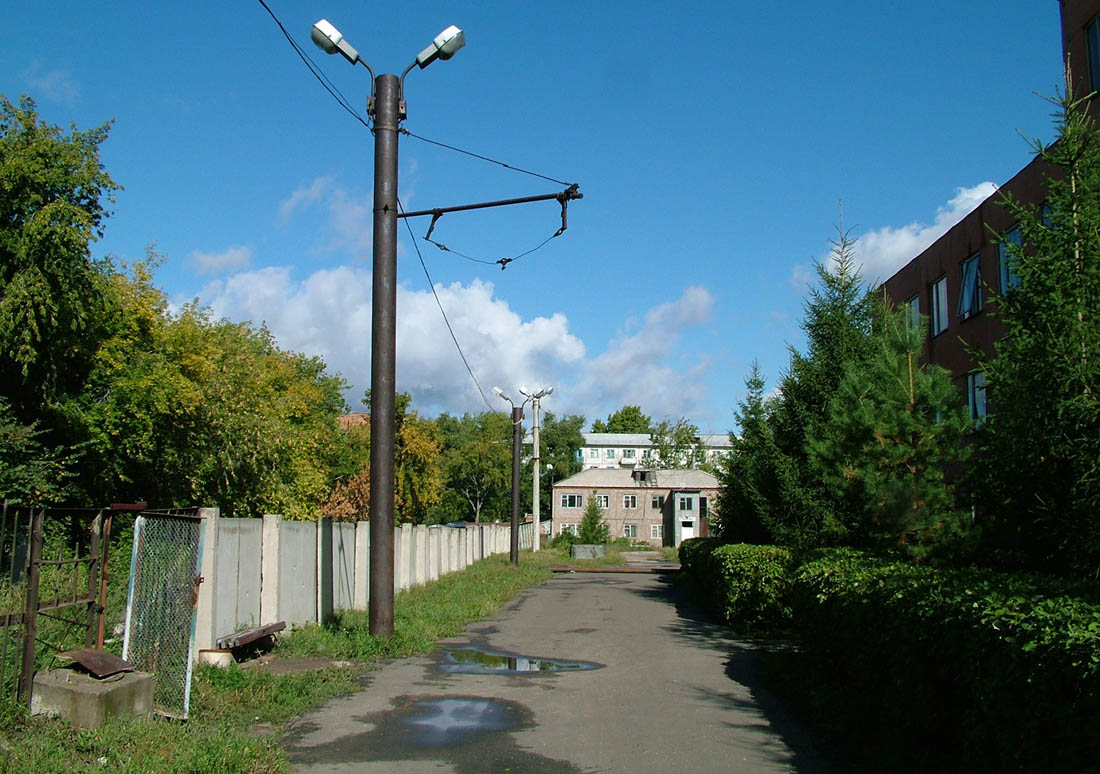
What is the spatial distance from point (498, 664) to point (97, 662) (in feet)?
18.6

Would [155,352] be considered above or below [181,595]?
above

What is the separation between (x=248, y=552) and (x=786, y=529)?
9574 millimetres

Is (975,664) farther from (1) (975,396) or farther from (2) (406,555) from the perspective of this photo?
(1) (975,396)

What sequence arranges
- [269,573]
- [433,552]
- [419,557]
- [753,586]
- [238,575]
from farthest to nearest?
Result: 1. [433,552]
2. [419,557]
3. [753,586]
4. [269,573]
5. [238,575]

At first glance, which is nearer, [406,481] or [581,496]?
[406,481]

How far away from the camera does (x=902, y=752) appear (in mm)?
6449

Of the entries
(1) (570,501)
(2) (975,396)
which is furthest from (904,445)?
(1) (570,501)

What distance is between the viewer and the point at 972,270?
2281 cm

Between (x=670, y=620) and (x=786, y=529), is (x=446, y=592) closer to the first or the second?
(x=670, y=620)

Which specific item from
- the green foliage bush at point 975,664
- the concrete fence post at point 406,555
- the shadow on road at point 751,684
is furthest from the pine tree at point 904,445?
the concrete fence post at point 406,555

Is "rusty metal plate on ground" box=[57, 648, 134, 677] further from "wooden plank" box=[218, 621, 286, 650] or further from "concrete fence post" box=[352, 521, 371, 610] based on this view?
"concrete fence post" box=[352, 521, 371, 610]

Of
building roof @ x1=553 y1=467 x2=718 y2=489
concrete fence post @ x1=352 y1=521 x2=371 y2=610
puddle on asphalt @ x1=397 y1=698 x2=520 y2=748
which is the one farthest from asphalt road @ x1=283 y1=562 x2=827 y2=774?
building roof @ x1=553 y1=467 x2=718 y2=489

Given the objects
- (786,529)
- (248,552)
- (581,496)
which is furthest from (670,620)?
(581,496)

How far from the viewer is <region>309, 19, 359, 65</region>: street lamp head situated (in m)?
12.0
